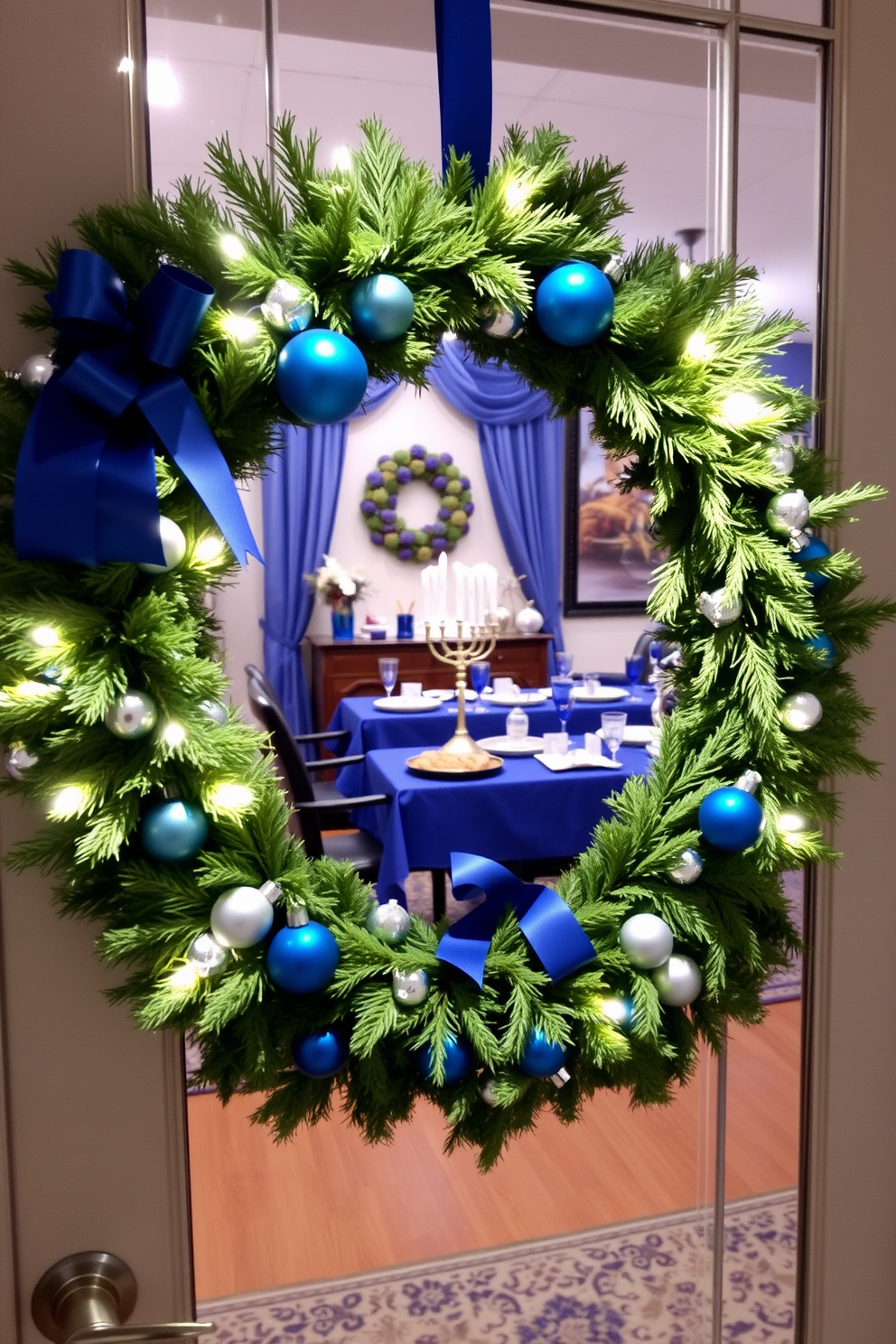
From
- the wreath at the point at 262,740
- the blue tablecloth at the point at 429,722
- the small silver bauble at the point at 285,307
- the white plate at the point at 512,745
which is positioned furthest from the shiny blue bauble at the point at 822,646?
the white plate at the point at 512,745

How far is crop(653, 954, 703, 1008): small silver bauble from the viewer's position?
31.2 inches

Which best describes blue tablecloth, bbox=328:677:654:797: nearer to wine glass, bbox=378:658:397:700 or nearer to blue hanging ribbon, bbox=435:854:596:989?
wine glass, bbox=378:658:397:700

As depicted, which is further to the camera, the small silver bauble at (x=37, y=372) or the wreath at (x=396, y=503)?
the wreath at (x=396, y=503)

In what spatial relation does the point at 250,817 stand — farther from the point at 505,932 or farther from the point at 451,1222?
the point at 451,1222

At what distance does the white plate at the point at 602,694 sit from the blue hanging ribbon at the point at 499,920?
511 millimetres

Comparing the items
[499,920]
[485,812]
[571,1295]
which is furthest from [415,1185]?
[485,812]

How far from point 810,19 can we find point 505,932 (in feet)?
2.99

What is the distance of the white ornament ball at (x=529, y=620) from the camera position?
1.32 meters

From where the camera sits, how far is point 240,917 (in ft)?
2.26

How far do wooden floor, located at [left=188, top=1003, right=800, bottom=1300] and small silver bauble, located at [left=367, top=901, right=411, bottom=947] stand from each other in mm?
236

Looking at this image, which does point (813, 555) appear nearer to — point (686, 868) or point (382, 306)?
point (686, 868)

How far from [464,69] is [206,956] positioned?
0.69 meters

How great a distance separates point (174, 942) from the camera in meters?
0.70

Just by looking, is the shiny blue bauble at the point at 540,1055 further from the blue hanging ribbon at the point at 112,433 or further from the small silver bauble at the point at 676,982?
the blue hanging ribbon at the point at 112,433
